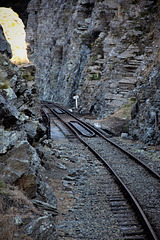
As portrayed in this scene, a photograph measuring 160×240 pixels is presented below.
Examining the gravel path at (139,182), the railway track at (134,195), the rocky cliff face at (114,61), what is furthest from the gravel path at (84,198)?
the rocky cliff face at (114,61)

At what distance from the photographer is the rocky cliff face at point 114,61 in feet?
57.7

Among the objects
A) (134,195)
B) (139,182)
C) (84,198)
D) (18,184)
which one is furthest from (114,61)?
(18,184)

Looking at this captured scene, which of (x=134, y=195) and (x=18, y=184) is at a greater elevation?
(x=18, y=184)

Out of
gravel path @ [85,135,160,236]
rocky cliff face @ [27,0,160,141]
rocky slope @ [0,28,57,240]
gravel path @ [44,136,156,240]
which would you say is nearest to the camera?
rocky slope @ [0,28,57,240]

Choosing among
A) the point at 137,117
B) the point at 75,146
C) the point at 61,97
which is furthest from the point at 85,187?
the point at 61,97

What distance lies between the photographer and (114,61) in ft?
93.9

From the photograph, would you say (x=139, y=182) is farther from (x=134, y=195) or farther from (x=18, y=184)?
(x=18, y=184)

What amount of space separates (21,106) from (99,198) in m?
4.57

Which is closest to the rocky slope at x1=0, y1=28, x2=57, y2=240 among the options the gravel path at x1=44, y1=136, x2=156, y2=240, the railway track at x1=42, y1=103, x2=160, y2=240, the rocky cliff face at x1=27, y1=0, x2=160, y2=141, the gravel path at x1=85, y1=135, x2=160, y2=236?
the gravel path at x1=44, y1=136, x2=156, y2=240

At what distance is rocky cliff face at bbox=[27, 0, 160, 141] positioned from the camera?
692 inches

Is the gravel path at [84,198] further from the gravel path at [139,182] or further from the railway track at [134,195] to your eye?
the gravel path at [139,182]

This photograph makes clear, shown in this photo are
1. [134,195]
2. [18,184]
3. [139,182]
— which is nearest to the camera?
[18,184]

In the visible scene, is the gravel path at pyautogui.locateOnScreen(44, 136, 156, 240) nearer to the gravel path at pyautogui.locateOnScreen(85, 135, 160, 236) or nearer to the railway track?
the railway track

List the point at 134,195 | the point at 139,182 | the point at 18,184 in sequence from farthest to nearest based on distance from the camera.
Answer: the point at 139,182 → the point at 134,195 → the point at 18,184
